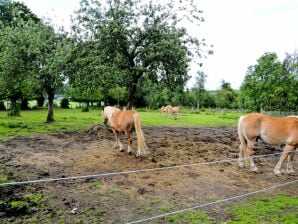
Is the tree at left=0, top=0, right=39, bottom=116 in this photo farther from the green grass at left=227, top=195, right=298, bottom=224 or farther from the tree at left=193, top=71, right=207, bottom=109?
the tree at left=193, top=71, right=207, bottom=109

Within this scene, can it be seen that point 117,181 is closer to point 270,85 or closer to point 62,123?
point 62,123

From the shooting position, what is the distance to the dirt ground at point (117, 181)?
18.6 feet

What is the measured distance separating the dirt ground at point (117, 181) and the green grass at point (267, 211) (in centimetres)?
28

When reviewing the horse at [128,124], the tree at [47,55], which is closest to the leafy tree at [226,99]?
the tree at [47,55]

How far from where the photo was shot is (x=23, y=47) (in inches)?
731

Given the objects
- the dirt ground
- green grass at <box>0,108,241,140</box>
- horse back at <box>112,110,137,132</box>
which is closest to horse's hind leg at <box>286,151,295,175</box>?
the dirt ground

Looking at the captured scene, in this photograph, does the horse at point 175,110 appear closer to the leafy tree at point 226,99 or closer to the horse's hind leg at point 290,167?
the horse's hind leg at point 290,167

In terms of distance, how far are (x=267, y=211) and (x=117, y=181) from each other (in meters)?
3.31

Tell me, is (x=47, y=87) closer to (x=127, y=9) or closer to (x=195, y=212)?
(x=127, y=9)

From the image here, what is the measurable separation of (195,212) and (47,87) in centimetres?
1704

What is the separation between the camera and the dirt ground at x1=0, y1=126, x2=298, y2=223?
5668mm

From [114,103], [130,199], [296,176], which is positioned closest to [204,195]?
[130,199]

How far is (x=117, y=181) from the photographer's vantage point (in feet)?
24.6

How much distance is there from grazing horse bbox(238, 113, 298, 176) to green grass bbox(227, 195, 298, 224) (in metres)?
2.20
